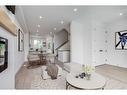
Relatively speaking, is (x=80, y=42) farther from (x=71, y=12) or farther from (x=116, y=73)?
(x=116, y=73)

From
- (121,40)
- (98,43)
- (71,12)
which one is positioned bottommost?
(98,43)

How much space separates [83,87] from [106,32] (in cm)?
481

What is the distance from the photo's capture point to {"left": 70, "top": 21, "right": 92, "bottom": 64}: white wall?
541 cm

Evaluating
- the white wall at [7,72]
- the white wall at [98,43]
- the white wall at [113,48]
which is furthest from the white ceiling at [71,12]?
the white wall at [7,72]

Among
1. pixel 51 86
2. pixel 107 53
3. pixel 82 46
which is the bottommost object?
pixel 51 86

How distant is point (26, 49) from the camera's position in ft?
26.0

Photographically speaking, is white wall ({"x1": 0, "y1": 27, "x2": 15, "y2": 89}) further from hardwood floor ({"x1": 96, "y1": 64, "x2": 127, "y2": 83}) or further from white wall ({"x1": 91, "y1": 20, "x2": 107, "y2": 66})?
white wall ({"x1": 91, "y1": 20, "x2": 107, "y2": 66})

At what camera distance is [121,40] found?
5.14 meters

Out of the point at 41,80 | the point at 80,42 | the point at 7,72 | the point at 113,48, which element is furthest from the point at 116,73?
the point at 7,72

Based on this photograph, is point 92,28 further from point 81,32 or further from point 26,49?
point 26,49

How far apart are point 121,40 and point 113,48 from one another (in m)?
0.64

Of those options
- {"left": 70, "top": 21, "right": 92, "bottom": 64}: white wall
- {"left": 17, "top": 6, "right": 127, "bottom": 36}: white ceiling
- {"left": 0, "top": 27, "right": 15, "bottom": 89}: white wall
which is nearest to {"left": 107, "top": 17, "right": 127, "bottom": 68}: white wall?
{"left": 17, "top": 6, "right": 127, "bottom": 36}: white ceiling

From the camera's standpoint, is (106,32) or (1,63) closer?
(1,63)

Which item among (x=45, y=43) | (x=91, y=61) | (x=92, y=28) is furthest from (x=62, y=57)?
(x=45, y=43)
